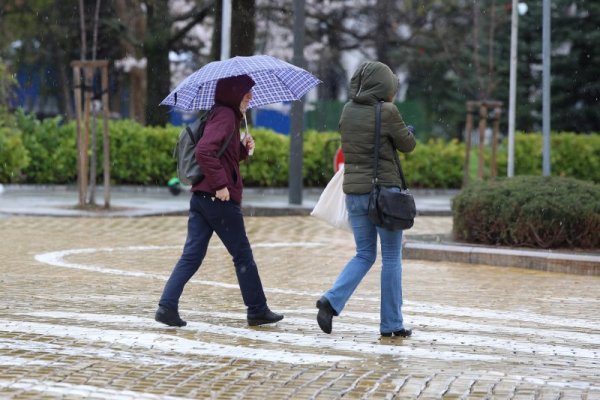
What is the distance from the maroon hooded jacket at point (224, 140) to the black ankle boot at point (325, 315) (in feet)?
2.87

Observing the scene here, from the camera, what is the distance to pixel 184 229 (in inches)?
746

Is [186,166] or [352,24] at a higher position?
[352,24]

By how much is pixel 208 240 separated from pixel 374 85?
4.80ft

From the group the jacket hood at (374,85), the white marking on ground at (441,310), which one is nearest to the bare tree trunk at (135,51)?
the white marking on ground at (441,310)

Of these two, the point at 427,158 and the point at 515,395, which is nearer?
the point at 515,395

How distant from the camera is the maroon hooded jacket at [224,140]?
347 inches

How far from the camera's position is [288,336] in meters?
8.77

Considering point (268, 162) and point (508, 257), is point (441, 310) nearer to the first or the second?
point (508, 257)

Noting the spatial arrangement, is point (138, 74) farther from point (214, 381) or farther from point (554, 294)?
point (214, 381)

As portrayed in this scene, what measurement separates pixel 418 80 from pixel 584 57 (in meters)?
8.06

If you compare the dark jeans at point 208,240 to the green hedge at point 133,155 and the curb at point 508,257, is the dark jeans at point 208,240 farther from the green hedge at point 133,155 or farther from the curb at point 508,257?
the green hedge at point 133,155

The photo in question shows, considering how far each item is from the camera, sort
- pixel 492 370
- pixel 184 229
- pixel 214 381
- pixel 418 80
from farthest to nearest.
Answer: pixel 418 80, pixel 184 229, pixel 492 370, pixel 214 381

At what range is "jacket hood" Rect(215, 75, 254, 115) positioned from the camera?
29.7 ft

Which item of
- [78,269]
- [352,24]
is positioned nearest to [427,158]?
[352,24]
